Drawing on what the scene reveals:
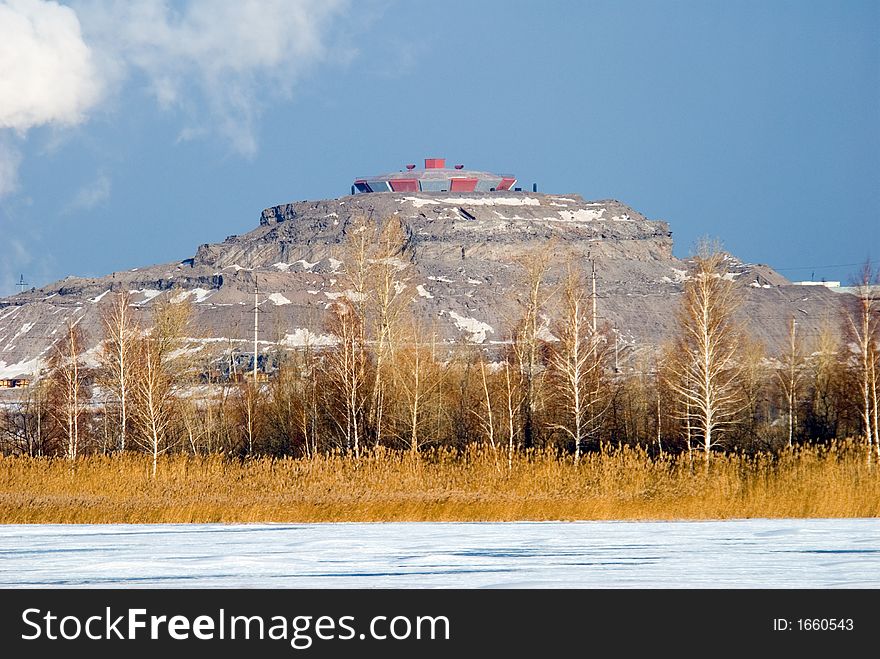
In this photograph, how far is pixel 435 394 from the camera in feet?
173

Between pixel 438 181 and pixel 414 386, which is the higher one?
pixel 438 181

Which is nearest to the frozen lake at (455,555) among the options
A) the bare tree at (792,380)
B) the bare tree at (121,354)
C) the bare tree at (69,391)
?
the bare tree at (121,354)

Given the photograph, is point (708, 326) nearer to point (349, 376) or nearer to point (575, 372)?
point (575, 372)

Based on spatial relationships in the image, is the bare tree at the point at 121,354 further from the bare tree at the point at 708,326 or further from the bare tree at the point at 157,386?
the bare tree at the point at 708,326

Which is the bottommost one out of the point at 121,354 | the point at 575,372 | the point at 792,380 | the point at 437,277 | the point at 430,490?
the point at 430,490

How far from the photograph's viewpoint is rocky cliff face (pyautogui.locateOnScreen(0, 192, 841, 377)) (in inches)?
5010

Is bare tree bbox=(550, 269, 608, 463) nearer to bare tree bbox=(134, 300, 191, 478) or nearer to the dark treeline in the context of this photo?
the dark treeline

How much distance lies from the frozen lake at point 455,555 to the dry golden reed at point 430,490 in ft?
7.33

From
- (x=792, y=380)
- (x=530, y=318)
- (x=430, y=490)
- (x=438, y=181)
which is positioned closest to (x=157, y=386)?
(x=530, y=318)

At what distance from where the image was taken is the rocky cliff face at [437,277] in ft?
417

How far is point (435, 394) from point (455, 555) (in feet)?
128

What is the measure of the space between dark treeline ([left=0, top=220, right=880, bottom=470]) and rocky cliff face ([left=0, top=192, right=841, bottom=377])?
56.1 m
